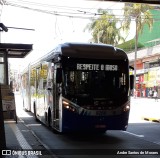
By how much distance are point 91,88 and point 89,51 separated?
1.29 m

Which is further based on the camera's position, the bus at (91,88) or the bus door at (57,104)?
the bus door at (57,104)

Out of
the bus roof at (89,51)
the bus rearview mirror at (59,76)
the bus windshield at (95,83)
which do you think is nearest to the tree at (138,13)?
the bus roof at (89,51)

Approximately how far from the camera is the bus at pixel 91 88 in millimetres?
12320

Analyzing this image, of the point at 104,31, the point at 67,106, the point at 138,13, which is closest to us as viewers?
the point at 67,106

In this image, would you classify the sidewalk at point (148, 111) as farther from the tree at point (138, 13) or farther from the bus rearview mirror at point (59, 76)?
the tree at point (138, 13)

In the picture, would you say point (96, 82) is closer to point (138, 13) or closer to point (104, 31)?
point (138, 13)

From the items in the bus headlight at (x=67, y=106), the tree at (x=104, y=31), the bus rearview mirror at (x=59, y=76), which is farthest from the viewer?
the tree at (x=104, y=31)

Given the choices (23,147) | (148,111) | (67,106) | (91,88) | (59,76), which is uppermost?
(59,76)

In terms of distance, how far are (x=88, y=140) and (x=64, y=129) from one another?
4.16ft

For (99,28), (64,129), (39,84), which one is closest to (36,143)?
(64,129)

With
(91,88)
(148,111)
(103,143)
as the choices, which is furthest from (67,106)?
(148,111)

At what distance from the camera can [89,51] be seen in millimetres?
13008

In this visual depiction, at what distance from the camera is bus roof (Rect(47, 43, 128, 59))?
1285cm

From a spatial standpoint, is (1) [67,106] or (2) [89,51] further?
(2) [89,51]
